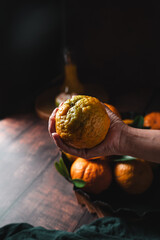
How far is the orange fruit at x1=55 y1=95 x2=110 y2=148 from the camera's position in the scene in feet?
2.13

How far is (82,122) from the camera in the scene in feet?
2.13

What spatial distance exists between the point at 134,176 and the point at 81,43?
1381 millimetres

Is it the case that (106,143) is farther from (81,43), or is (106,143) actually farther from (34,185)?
(81,43)

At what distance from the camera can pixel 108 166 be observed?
86 cm

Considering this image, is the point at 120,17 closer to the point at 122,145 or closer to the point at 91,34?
the point at 91,34

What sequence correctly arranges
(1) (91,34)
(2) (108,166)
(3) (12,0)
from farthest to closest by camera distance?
(1) (91,34)
(3) (12,0)
(2) (108,166)

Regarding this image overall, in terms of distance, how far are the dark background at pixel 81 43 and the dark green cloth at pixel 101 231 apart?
0.94 metres

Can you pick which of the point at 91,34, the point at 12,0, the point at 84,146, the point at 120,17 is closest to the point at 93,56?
the point at 91,34

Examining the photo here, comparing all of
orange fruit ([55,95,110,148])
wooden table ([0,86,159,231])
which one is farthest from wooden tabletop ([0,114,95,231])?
orange fruit ([55,95,110,148])

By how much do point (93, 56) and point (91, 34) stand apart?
0.17 m

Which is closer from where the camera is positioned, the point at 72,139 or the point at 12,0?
the point at 72,139

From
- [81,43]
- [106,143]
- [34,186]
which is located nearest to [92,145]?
[106,143]

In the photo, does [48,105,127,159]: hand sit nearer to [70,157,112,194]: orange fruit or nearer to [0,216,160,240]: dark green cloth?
[70,157,112,194]: orange fruit

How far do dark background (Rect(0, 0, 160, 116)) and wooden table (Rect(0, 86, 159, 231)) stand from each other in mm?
379
